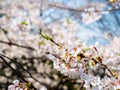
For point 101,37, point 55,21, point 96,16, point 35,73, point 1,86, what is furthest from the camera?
point 35,73

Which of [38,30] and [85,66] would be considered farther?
[38,30]

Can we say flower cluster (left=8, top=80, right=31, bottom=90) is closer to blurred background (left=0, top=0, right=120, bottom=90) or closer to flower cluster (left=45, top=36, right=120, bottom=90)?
flower cluster (left=45, top=36, right=120, bottom=90)

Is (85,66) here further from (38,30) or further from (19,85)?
(38,30)

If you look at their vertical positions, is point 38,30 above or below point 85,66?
above

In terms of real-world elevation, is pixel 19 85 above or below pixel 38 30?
below

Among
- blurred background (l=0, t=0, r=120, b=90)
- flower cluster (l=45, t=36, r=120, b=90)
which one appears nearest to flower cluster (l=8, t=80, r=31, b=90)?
flower cluster (l=45, t=36, r=120, b=90)

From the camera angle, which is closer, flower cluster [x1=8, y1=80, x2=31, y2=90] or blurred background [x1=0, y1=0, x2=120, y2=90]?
flower cluster [x1=8, y1=80, x2=31, y2=90]

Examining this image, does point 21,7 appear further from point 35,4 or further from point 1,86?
point 1,86

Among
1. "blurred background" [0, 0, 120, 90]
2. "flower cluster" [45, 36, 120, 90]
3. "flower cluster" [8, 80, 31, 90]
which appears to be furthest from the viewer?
"blurred background" [0, 0, 120, 90]

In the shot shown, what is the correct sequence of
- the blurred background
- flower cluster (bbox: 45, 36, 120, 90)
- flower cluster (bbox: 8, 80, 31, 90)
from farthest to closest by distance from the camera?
1. the blurred background
2. flower cluster (bbox: 8, 80, 31, 90)
3. flower cluster (bbox: 45, 36, 120, 90)

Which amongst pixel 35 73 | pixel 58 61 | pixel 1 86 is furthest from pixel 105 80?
pixel 35 73

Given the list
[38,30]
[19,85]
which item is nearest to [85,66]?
[19,85]
